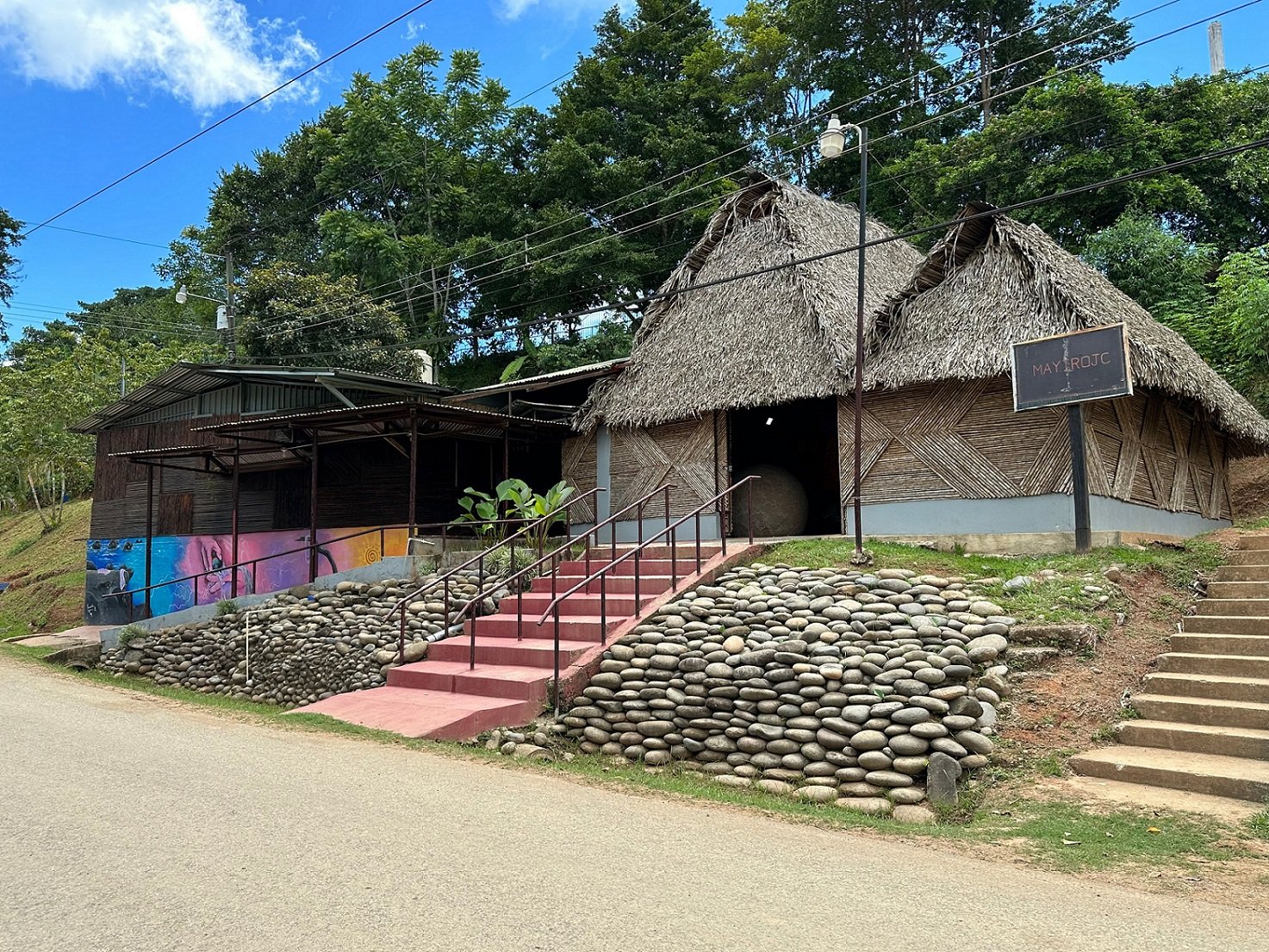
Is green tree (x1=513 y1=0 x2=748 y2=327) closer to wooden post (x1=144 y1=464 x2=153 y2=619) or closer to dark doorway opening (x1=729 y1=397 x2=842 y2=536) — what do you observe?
dark doorway opening (x1=729 y1=397 x2=842 y2=536)

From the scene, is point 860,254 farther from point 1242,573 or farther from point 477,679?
point 477,679

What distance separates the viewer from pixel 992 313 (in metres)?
12.7

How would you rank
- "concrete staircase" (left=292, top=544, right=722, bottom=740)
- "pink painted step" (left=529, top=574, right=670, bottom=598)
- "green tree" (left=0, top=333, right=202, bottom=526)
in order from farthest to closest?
"green tree" (left=0, top=333, right=202, bottom=526)
"pink painted step" (left=529, top=574, right=670, bottom=598)
"concrete staircase" (left=292, top=544, right=722, bottom=740)

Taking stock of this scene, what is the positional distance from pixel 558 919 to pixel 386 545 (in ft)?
45.7

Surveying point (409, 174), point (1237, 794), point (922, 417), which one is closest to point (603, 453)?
point (922, 417)

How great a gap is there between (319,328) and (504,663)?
19362 millimetres

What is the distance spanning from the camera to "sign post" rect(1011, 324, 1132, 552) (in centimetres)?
1056

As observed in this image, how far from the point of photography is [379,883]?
4.53m

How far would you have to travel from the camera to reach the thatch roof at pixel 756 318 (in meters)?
14.7

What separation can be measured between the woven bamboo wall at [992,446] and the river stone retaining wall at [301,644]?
6.34 m

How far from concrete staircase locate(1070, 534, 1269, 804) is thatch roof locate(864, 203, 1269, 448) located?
4.19m

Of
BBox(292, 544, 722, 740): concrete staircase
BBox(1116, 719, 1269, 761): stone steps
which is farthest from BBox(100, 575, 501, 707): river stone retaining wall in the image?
BBox(1116, 719, 1269, 761): stone steps

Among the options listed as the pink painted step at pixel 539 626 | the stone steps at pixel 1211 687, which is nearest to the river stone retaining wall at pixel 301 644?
the pink painted step at pixel 539 626

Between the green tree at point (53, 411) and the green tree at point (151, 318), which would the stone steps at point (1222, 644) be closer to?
the green tree at point (53, 411)
